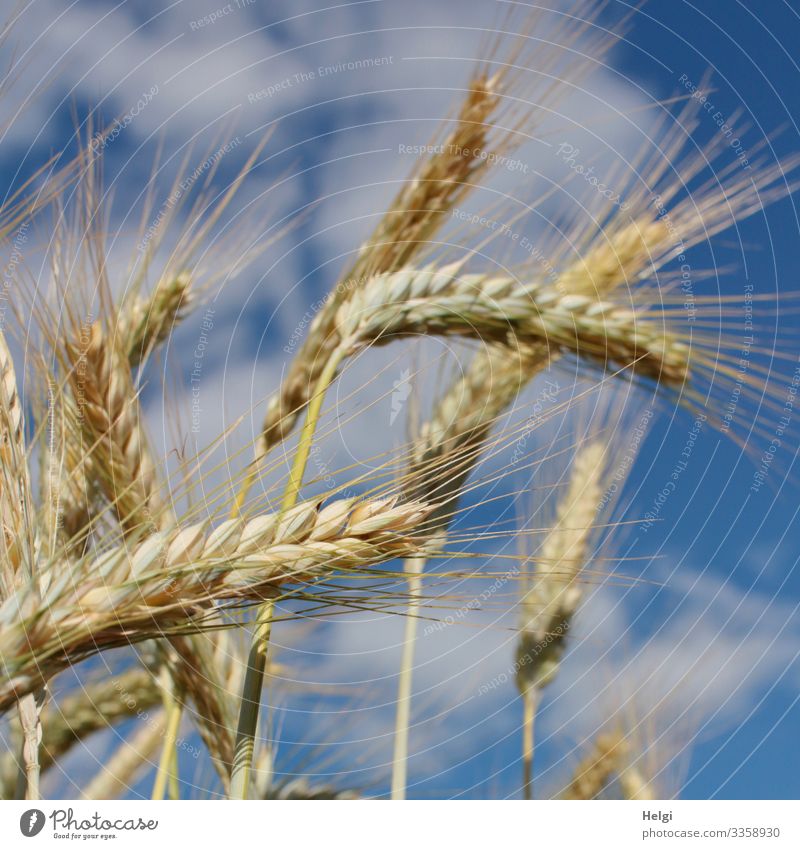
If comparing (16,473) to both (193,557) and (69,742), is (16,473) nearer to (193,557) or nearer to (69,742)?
(193,557)

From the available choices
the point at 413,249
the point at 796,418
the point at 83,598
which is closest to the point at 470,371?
the point at 413,249

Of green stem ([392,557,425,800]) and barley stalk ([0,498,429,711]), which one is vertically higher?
barley stalk ([0,498,429,711])

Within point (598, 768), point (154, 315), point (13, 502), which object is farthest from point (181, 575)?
point (598, 768)

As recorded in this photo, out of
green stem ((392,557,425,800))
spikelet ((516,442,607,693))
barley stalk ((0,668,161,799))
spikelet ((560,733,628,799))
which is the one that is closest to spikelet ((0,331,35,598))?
green stem ((392,557,425,800))

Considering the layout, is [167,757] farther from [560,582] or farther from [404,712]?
[560,582]

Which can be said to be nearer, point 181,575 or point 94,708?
point 181,575

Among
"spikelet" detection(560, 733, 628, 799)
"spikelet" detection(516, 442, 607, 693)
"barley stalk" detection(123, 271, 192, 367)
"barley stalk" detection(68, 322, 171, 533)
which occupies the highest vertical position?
"barley stalk" detection(123, 271, 192, 367)

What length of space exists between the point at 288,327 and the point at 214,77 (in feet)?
2.04

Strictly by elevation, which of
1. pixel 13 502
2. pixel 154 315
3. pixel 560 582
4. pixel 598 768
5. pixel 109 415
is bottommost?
pixel 598 768

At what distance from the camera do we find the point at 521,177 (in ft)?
6.97
